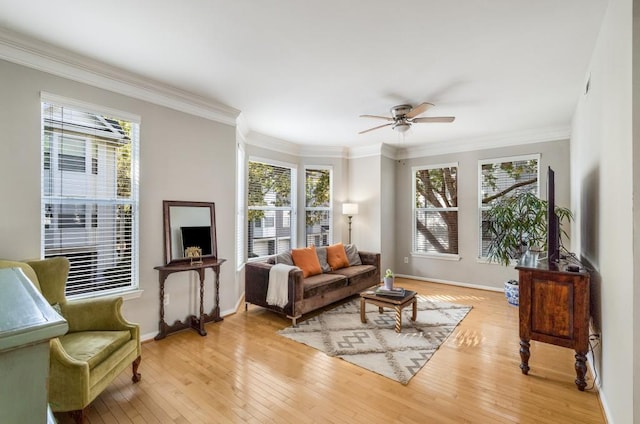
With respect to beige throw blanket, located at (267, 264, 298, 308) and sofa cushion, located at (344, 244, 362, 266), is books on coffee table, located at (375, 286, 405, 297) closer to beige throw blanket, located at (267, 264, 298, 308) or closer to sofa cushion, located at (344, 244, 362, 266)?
beige throw blanket, located at (267, 264, 298, 308)

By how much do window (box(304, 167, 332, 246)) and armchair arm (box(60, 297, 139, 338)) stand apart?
386 centimetres

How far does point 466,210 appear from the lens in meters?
5.55

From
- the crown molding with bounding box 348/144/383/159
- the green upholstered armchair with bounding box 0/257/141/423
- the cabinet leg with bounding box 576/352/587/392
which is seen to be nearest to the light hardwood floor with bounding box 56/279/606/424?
the cabinet leg with bounding box 576/352/587/392

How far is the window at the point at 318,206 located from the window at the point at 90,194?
3.36 meters

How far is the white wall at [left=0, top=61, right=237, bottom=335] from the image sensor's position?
2.40 meters

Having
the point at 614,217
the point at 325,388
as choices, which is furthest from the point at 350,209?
the point at 614,217

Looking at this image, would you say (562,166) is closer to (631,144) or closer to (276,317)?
(631,144)

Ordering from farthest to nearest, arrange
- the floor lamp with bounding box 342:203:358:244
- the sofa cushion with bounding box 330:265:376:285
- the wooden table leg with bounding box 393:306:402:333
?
the floor lamp with bounding box 342:203:358:244
the sofa cushion with bounding box 330:265:376:285
the wooden table leg with bounding box 393:306:402:333

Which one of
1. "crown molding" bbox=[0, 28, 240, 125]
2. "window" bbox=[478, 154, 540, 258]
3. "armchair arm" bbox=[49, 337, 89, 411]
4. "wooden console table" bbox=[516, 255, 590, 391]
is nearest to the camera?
"armchair arm" bbox=[49, 337, 89, 411]

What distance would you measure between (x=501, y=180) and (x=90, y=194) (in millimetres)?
5898

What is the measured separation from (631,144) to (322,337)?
2924 mm

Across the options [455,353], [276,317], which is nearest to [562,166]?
[455,353]

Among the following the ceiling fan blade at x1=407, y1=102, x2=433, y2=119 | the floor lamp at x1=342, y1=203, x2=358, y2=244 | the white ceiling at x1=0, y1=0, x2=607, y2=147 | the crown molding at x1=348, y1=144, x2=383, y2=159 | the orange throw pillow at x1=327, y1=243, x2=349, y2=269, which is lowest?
the orange throw pillow at x1=327, y1=243, x2=349, y2=269

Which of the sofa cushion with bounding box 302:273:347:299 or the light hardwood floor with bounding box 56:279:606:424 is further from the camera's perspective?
the sofa cushion with bounding box 302:273:347:299
